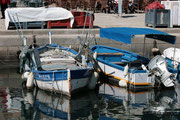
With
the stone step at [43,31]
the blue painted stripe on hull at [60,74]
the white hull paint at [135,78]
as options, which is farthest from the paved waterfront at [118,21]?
the blue painted stripe on hull at [60,74]

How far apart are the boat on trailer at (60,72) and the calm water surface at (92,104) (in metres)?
0.32

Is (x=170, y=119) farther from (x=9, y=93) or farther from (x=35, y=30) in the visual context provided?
(x=35, y=30)

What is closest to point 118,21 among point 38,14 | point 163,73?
point 38,14

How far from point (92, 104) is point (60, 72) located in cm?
157

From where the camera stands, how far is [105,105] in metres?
15.0

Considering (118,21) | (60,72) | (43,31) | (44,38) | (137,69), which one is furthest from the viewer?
(118,21)

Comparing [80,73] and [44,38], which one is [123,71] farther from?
[44,38]

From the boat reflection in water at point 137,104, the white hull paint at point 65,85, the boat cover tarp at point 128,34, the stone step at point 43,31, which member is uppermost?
the boat cover tarp at point 128,34

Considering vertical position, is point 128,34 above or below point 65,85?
above

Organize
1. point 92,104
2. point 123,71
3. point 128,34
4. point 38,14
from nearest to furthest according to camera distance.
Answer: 1. point 92,104
2. point 123,71
3. point 128,34
4. point 38,14

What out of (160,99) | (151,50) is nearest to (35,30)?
(151,50)

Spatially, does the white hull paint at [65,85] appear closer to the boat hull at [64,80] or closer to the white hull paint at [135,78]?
the boat hull at [64,80]

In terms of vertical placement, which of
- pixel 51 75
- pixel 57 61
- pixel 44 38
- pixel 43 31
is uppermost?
pixel 43 31

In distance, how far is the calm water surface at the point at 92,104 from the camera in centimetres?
1396
